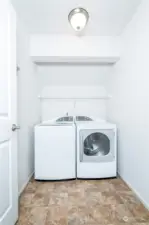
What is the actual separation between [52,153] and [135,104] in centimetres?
144

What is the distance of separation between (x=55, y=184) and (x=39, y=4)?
2.41m

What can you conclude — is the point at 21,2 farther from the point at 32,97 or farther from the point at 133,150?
the point at 133,150

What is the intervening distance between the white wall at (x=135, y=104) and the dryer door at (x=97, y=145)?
18 cm

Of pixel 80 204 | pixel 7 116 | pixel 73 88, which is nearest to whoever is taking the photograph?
pixel 7 116

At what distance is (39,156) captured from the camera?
2791mm

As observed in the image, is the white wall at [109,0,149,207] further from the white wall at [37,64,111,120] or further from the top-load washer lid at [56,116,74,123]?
the top-load washer lid at [56,116,74,123]

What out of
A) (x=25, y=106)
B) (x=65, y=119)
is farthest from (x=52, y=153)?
(x=65, y=119)

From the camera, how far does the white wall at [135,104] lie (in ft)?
6.57

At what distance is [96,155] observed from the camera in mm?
2938

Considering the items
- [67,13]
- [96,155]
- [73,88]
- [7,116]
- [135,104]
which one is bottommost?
[96,155]

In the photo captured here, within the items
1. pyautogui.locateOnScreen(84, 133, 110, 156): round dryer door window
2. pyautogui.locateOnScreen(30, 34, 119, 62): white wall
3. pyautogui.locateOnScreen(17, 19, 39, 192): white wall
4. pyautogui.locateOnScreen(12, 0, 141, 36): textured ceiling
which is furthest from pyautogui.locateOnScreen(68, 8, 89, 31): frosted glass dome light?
pyautogui.locateOnScreen(84, 133, 110, 156): round dryer door window

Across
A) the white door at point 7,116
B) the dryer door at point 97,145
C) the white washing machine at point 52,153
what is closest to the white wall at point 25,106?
the white washing machine at point 52,153

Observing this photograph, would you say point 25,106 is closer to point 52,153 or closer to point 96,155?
point 52,153

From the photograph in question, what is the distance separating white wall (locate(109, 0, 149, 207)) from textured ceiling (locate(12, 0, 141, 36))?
0.51 ft
